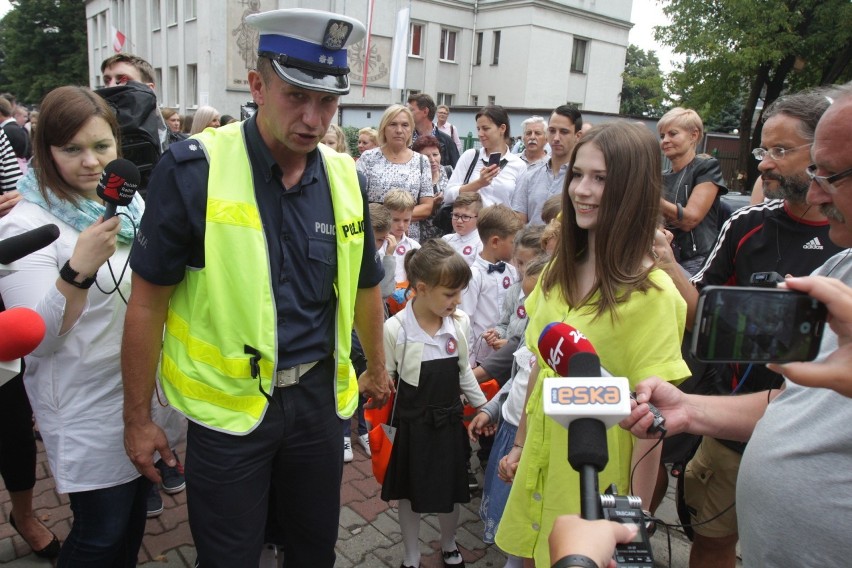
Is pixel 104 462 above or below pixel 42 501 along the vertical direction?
above

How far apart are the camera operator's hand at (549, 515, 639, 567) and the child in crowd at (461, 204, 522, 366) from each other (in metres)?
3.03

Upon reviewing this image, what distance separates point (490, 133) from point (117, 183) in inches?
174

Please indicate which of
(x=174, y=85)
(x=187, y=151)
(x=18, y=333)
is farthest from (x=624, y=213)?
(x=174, y=85)

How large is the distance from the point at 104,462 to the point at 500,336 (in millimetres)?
Answer: 2365

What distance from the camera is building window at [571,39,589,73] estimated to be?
35156 millimetres

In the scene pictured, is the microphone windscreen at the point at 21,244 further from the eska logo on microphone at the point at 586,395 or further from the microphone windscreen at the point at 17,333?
the eska logo on microphone at the point at 586,395

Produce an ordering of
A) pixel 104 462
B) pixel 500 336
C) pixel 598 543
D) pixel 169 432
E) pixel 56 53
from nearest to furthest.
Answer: pixel 598 543 < pixel 104 462 < pixel 169 432 < pixel 500 336 < pixel 56 53

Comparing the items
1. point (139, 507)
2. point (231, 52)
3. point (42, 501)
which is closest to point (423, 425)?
point (139, 507)

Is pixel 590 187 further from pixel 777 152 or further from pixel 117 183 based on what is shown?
pixel 117 183

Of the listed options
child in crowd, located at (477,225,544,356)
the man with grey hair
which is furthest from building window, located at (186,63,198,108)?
child in crowd, located at (477,225,544,356)

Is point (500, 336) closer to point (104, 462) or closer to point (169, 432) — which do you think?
point (169, 432)

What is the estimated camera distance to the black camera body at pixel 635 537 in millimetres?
1110

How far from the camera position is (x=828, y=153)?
1442mm

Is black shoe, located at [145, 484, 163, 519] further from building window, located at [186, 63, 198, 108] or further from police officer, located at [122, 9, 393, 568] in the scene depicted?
building window, located at [186, 63, 198, 108]
